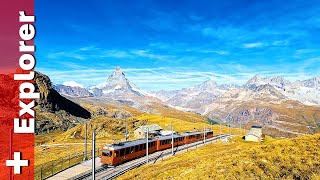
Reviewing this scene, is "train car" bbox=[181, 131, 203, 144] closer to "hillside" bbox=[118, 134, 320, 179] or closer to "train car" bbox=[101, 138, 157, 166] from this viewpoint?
"train car" bbox=[101, 138, 157, 166]

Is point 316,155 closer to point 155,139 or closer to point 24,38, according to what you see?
point 24,38

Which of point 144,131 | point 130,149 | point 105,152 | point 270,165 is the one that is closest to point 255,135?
point 144,131

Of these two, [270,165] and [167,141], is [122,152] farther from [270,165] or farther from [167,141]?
[270,165]

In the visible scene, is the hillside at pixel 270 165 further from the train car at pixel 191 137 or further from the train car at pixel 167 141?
the train car at pixel 191 137

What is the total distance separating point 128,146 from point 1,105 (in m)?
171

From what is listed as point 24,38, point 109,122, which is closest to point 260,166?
point 24,38

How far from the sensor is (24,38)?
940 inches

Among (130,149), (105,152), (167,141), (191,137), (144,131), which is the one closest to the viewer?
(105,152)

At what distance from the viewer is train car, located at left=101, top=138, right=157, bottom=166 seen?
52719 millimetres

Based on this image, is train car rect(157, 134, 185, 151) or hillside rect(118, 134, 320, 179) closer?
hillside rect(118, 134, 320, 179)

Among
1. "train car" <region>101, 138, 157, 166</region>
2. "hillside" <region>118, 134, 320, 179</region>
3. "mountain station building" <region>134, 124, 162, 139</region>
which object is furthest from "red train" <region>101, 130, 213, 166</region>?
"mountain station building" <region>134, 124, 162, 139</region>

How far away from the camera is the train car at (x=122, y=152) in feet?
173

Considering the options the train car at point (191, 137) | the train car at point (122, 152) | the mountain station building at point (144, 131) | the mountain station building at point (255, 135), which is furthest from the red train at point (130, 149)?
the mountain station building at point (144, 131)

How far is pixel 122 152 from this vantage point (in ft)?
182
